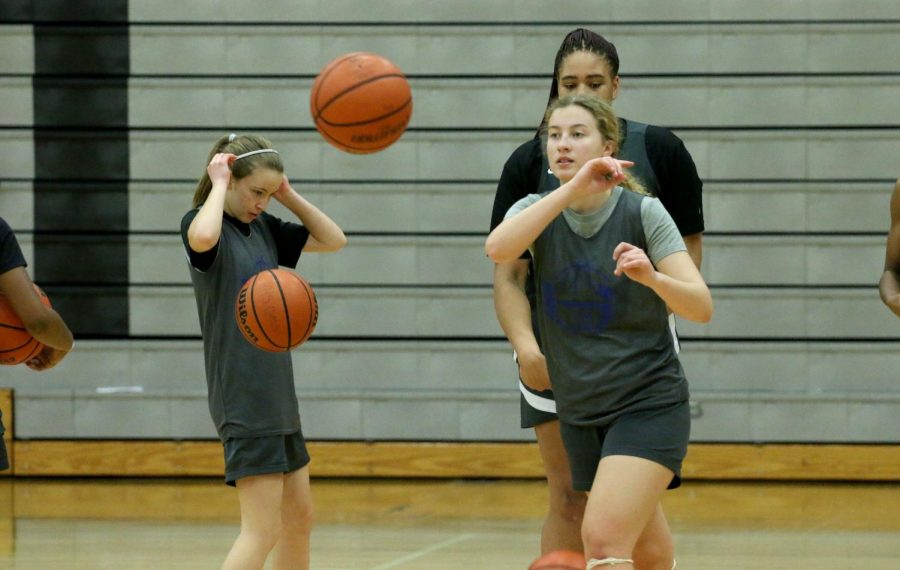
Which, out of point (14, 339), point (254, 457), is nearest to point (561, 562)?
point (254, 457)

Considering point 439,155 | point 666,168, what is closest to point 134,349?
point 439,155

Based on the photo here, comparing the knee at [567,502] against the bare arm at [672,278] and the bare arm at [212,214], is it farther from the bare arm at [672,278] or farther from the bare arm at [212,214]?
the bare arm at [212,214]

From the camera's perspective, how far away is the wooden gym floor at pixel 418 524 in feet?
17.9

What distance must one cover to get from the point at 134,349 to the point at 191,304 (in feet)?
1.53

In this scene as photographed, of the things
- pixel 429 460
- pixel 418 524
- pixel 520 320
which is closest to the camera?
pixel 520 320

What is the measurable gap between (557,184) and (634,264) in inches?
27.5

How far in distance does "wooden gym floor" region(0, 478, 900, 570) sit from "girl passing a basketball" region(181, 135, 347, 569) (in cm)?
165

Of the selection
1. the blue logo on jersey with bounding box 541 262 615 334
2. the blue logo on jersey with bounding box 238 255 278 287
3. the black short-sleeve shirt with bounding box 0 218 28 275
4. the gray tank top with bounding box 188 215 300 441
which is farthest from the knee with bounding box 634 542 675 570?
the black short-sleeve shirt with bounding box 0 218 28 275

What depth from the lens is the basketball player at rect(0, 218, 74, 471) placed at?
11.9 ft

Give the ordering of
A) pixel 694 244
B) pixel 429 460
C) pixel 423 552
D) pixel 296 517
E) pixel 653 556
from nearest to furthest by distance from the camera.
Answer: pixel 653 556
pixel 694 244
pixel 296 517
pixel 423 552
pixel 429 460

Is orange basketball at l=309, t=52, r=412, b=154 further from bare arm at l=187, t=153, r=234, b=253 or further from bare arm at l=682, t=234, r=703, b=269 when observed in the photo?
bare arm at l=682, t=234, r=703, b=269

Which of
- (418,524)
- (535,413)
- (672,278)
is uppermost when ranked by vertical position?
(672,278)

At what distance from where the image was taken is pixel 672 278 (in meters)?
3.05

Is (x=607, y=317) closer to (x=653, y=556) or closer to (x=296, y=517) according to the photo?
(x=653, y=556)
